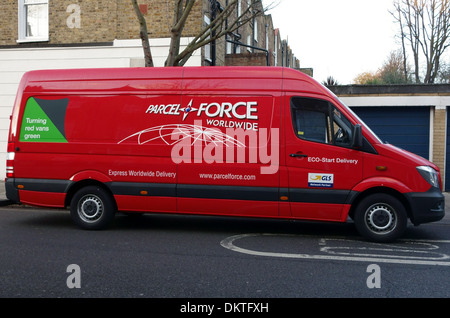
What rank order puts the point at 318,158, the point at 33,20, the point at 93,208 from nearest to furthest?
the point at 318,158, the point at 93,208, the point at 33,20

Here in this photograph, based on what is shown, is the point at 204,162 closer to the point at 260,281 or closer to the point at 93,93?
the point at 93,93

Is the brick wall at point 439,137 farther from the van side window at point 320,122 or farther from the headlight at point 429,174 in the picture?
the van side window at point 320,122

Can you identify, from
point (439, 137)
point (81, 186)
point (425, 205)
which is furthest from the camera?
point (439, 137)

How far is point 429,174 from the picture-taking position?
23.9ft

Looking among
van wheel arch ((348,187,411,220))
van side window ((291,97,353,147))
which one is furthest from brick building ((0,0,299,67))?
van wheel arch ((348,187,411,220))

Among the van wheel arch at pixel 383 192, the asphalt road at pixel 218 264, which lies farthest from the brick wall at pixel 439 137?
the van wheel arch at pixel 383 192

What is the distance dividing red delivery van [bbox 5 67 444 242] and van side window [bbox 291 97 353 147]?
2cm

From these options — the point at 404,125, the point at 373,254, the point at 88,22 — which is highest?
the point at 88,22

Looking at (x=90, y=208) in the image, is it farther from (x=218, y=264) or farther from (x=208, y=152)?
(x=218, y=264)

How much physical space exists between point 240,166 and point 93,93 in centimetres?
274

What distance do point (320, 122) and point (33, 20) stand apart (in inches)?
484

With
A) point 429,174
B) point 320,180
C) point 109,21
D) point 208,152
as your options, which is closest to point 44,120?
point 208,152

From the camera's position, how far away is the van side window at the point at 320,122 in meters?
7.44
